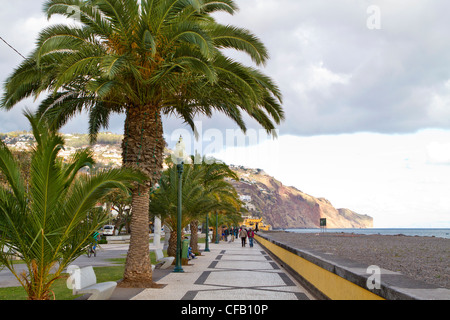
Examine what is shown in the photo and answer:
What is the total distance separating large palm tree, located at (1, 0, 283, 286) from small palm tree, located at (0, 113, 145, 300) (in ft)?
7.63

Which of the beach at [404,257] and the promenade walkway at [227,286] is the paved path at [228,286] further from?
the beach at [404,257]

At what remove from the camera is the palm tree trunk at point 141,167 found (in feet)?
36.4

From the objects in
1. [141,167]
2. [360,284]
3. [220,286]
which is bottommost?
[220,286]

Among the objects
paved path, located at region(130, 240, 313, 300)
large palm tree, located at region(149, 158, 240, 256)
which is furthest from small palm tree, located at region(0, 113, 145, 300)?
large palm tree, located at region(149, 158, 240, 256)

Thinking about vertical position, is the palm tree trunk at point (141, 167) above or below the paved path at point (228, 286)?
above

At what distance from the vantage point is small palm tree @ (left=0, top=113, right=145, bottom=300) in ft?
22.4

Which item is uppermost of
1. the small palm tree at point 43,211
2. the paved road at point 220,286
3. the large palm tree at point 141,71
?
the large palm tree at point 141,71

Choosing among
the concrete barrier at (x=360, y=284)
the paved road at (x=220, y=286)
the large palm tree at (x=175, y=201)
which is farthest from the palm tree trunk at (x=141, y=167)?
the large palm tree at (x=175, y=201)

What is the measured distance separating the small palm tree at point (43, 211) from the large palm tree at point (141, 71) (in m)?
2.33

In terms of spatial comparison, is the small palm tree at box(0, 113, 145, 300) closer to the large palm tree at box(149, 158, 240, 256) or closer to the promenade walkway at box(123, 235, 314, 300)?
the promenade walkway at box(123, 235, 314, 300)

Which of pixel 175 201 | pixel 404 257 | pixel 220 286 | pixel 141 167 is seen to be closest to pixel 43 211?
pixel 141 167

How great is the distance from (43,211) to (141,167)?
14.3ft

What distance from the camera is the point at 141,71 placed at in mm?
10859

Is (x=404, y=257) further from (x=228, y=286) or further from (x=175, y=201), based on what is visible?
(x=228, y=286)
